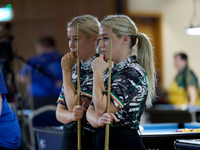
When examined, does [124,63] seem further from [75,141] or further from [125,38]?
[75,141]

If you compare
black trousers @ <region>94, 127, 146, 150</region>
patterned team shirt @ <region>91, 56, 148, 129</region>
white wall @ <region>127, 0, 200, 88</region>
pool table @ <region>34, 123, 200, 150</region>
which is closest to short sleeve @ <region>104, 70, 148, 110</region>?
patterned team shirt @ <region>91, 56, 148, 129</region>

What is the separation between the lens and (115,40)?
5.80 ft

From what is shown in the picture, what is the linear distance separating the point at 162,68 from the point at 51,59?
326 cm

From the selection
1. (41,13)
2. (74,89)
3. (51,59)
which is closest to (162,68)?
(41,13)

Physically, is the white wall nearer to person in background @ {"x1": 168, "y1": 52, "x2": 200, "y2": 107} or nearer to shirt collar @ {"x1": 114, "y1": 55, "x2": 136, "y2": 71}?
person in background @ {"x1": 168, "y1": 52, "x2": 200, "y2": 107}

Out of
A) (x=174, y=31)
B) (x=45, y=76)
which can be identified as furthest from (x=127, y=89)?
(x=174, y=31)

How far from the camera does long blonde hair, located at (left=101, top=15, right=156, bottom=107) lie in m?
1.77

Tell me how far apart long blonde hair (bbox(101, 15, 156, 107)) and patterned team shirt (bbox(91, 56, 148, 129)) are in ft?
0.62

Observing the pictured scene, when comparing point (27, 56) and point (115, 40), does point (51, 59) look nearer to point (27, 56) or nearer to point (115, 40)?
point (27, 56)

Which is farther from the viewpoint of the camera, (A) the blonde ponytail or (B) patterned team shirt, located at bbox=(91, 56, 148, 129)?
(A) the blonde ponytail

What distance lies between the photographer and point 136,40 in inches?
73.9

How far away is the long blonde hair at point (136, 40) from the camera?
177 cm

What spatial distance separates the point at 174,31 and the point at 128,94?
19.5 feet

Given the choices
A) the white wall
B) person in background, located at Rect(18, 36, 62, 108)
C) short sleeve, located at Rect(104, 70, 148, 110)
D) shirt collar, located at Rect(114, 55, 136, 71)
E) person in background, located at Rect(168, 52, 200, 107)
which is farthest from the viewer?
the white wall
